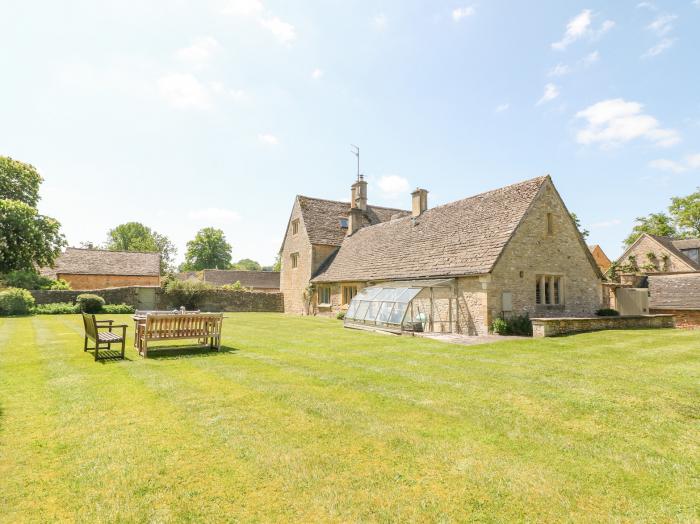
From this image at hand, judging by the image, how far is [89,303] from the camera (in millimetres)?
Result: 26656

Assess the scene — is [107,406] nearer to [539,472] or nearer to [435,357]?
[539,472]

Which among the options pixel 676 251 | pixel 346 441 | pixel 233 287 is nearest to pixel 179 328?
pixel 346 441

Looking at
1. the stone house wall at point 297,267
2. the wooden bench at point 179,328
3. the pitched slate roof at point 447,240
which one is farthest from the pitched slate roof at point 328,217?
the wooden bench at point 179,328

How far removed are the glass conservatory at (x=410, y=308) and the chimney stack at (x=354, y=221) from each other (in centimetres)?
1366

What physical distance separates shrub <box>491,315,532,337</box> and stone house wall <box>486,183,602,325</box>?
0.30 m

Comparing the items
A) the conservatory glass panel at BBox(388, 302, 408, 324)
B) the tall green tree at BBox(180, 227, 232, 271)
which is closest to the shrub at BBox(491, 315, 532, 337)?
the conservatory glass panel at BBox(388, 302, 408, 324)

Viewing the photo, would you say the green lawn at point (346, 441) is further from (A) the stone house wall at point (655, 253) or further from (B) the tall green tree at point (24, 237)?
(A) the stone house wall at point (655, 253)

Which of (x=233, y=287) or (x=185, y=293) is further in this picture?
(x=233, y=287)

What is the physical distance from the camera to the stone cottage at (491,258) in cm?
1616

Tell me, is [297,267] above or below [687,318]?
above

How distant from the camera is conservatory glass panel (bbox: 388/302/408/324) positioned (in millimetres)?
15900

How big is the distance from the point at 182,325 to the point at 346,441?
7594mm

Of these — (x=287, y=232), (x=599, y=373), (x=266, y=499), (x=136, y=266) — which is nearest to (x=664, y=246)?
(x=287, y=232)

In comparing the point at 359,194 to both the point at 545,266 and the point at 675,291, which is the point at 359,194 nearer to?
the point at 545,266
